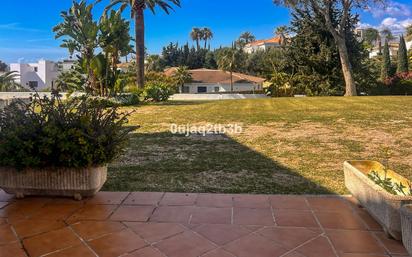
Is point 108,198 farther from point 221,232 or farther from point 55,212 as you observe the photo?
point 221,232

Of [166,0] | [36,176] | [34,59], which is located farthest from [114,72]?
[34,59]

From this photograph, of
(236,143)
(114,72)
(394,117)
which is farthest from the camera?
(114,72)

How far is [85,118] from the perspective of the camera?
3557 millimetres

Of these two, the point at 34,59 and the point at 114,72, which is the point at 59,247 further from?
Result: the point at 34,59

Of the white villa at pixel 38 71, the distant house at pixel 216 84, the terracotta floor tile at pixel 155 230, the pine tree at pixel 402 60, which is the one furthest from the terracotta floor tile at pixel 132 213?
the white villa at pixel 38 71

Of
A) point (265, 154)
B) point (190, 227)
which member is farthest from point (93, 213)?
point (265, 154)

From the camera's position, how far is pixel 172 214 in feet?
11.2

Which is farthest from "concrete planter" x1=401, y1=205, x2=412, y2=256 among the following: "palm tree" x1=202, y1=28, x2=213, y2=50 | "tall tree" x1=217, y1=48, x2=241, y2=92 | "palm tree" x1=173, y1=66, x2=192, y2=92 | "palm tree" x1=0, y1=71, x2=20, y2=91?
"palm tree" x1=202, y1=28, x2=213, y2=50

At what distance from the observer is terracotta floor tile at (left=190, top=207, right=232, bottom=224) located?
10.6ft

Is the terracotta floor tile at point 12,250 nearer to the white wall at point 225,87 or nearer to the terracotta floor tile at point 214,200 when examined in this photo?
the terracotta floor tile at point 214,200

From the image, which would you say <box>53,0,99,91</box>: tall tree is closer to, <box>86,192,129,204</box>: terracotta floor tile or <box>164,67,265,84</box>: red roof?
<box>86,192,129,204</box>: terracotta floor tile

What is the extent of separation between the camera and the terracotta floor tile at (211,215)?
322 centimetres

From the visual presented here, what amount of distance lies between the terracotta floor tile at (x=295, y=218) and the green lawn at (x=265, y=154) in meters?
0.79

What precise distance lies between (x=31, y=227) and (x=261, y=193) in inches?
93.3
